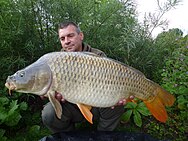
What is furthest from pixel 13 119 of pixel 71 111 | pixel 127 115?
pixel 127 115

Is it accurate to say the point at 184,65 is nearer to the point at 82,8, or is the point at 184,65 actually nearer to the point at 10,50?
the point at 82,8

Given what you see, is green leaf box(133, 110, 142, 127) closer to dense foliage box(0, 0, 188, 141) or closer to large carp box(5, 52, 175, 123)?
dense foliage box(0, 0, 188, 141)

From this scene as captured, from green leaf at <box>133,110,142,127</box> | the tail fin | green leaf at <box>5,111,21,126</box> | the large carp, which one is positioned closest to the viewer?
the large carp

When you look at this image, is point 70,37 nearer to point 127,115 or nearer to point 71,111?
point 71,111

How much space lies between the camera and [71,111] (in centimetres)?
229

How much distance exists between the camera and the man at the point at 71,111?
2242 millimetres

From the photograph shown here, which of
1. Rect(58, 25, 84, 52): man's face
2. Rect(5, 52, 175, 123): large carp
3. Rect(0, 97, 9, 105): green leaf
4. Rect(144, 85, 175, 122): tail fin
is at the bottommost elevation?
Rect(0, 97, 9, 105): green leaf

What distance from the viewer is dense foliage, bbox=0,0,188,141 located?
2.69 m

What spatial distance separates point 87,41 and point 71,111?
3.02 ft

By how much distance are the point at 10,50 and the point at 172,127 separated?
1690 mm

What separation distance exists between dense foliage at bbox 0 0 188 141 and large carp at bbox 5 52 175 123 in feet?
2.59

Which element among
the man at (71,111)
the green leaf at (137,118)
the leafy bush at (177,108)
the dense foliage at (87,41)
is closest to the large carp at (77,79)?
the man at (71,111)

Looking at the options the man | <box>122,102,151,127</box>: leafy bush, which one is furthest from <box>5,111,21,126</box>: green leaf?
<box>122,102,151,127</box>: leafy bush

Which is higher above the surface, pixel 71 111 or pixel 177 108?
pixel 71 111
